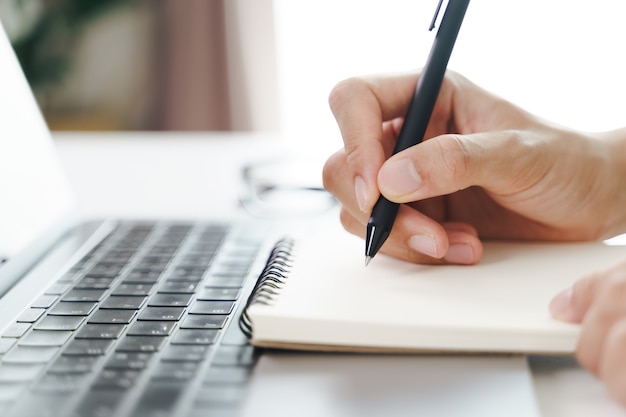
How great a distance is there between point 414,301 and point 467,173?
4.6 inches

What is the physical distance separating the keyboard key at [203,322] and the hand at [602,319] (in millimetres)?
205

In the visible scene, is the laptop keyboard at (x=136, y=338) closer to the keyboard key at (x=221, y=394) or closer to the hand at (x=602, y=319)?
the keyboard key at (x=221, y=394)

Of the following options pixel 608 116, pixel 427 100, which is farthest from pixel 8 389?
pixel 608 116

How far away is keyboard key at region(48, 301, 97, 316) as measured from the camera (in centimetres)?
49

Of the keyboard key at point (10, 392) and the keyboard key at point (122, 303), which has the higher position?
the keyboard key at point (10, 392)

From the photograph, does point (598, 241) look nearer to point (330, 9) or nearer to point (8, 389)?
point (8, 389)

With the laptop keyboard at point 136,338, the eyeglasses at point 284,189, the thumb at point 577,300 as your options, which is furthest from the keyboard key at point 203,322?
the eyeglasses at point 284,189

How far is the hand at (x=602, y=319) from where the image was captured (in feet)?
→ 1.16

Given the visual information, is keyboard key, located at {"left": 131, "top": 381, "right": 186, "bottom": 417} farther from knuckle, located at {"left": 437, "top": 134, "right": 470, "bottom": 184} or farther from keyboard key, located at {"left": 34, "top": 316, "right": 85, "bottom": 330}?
knuckle, located at {"left": 437, "top": 134, "right": 470, "bottom": 184}

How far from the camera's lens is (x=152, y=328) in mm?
460

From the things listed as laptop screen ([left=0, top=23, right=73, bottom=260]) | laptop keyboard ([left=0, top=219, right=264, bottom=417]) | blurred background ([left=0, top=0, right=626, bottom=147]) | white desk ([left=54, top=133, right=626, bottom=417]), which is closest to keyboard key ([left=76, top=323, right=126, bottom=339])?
laptop keyboard ([left=0, top=219, right=264, bottom=417])

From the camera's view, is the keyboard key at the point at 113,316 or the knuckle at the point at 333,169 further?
the knuckle at the point at 333,169

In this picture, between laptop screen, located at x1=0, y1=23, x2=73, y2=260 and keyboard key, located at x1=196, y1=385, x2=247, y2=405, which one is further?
laptop screen, located at x1=0, y1=23, x2=73, y2=260

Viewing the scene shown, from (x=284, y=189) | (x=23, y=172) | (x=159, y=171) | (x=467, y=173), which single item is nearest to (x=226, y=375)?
(x=467, y=173)
